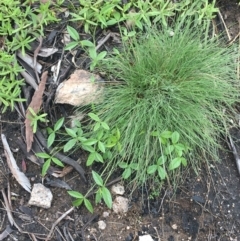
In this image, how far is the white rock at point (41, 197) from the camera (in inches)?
84.9

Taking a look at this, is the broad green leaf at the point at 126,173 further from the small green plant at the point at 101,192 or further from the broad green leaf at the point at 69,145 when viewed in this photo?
the broad green leaf at the point at 69,145

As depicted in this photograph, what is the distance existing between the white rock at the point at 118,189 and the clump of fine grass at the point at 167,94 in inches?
3.0

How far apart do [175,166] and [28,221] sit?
662mm

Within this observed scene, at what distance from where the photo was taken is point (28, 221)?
2.16m

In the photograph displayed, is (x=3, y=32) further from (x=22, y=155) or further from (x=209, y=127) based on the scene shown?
(x=209, y=127)

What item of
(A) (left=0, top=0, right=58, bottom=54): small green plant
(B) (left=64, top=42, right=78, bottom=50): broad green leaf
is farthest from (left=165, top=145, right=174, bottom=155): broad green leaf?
(A) (left=0, top=0, right=58, bottom=54): small green plant

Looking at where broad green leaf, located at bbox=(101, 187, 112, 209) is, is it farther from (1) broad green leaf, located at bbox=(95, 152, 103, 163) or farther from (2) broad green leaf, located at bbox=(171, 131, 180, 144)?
(2) broad green leaf, located at bbox=(171, 131, 180, 144)

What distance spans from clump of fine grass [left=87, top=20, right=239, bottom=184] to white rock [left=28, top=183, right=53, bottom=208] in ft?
0.99

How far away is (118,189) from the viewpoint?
2191mm

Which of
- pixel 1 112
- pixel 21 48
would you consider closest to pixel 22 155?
pixel 1 112

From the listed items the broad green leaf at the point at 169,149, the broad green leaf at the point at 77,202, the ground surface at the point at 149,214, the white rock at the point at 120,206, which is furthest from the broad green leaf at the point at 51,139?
the broad green leaf at the point at 169,149

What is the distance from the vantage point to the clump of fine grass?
7.07 feet

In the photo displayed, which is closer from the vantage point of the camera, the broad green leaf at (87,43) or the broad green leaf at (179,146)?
the broad green leaf at (179,146)

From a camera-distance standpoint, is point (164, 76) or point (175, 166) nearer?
point (175, 166)
